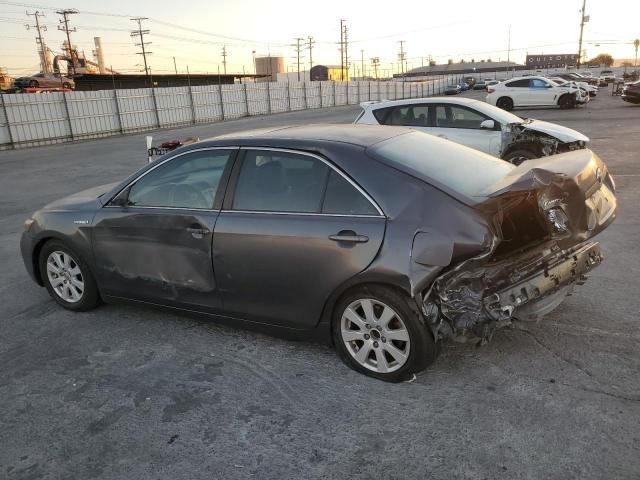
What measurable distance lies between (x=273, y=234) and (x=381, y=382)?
1182mm

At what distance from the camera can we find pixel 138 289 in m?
4.19

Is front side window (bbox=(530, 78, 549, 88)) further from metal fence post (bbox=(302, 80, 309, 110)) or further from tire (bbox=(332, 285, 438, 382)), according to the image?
tire (bbox=(332, 285, 438, 382))

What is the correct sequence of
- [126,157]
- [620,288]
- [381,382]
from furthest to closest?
[126,157] → [620,288] → [381,382]

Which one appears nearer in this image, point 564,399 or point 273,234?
point 564,399

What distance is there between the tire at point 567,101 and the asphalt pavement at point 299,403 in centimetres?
2482

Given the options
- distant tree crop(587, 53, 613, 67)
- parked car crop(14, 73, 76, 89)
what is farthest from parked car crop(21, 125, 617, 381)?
distant tree crop(587, 53, 613, 67)

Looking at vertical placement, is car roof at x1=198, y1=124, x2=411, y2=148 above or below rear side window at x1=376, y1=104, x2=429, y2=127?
above

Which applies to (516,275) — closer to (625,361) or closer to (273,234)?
(625,361)

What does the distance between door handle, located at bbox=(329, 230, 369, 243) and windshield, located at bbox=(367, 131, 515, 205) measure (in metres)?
0.51

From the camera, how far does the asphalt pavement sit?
2662 millimetres

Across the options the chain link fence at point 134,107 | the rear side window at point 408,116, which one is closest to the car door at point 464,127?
the rear side window at point 408,116

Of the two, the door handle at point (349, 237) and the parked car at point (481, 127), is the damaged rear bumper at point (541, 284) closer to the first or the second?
the door handle at point (349, 237)

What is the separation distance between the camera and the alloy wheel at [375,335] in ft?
10.5

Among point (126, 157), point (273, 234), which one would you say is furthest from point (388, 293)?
point (126, 157)
